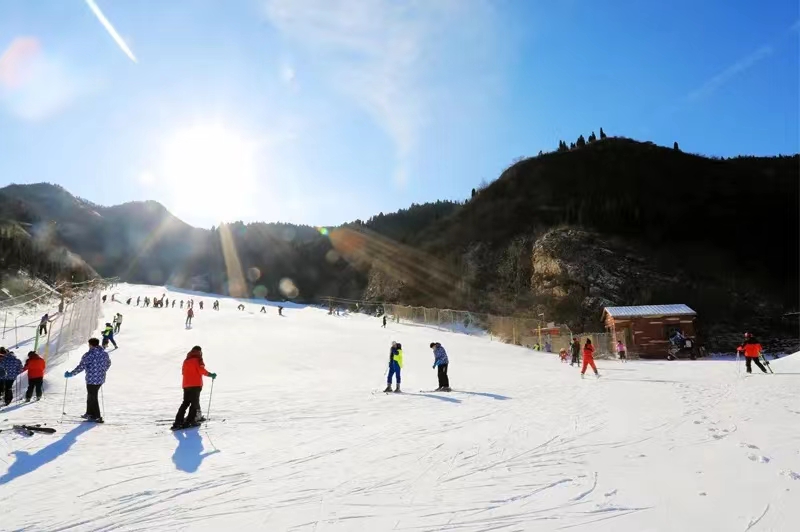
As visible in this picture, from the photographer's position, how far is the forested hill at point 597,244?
48.5 meters

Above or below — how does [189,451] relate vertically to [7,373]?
below

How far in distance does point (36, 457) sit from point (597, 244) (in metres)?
54.5

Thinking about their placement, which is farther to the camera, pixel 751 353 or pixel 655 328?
pixel 655 328

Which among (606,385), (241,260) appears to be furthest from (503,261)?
(241,260)

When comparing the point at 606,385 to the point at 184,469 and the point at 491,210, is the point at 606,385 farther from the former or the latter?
the point at 491,210

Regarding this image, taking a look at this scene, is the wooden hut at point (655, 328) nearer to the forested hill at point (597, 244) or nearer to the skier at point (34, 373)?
the forested hill at point (597, 244)

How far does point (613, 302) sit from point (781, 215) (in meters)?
37.5

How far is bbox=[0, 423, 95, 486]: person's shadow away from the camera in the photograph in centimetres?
605

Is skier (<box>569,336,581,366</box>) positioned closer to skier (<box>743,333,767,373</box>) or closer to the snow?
skier (<box>743,333,767,373</box>)

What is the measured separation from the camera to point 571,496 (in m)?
5.08

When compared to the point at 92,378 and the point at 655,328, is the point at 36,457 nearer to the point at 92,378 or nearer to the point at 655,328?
the point at 92,378

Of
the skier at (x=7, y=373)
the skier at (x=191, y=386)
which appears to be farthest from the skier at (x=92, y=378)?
the skier at (x=7, y=373)

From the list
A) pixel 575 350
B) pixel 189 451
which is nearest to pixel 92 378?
pixel 189 451

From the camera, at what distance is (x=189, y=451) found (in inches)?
281
